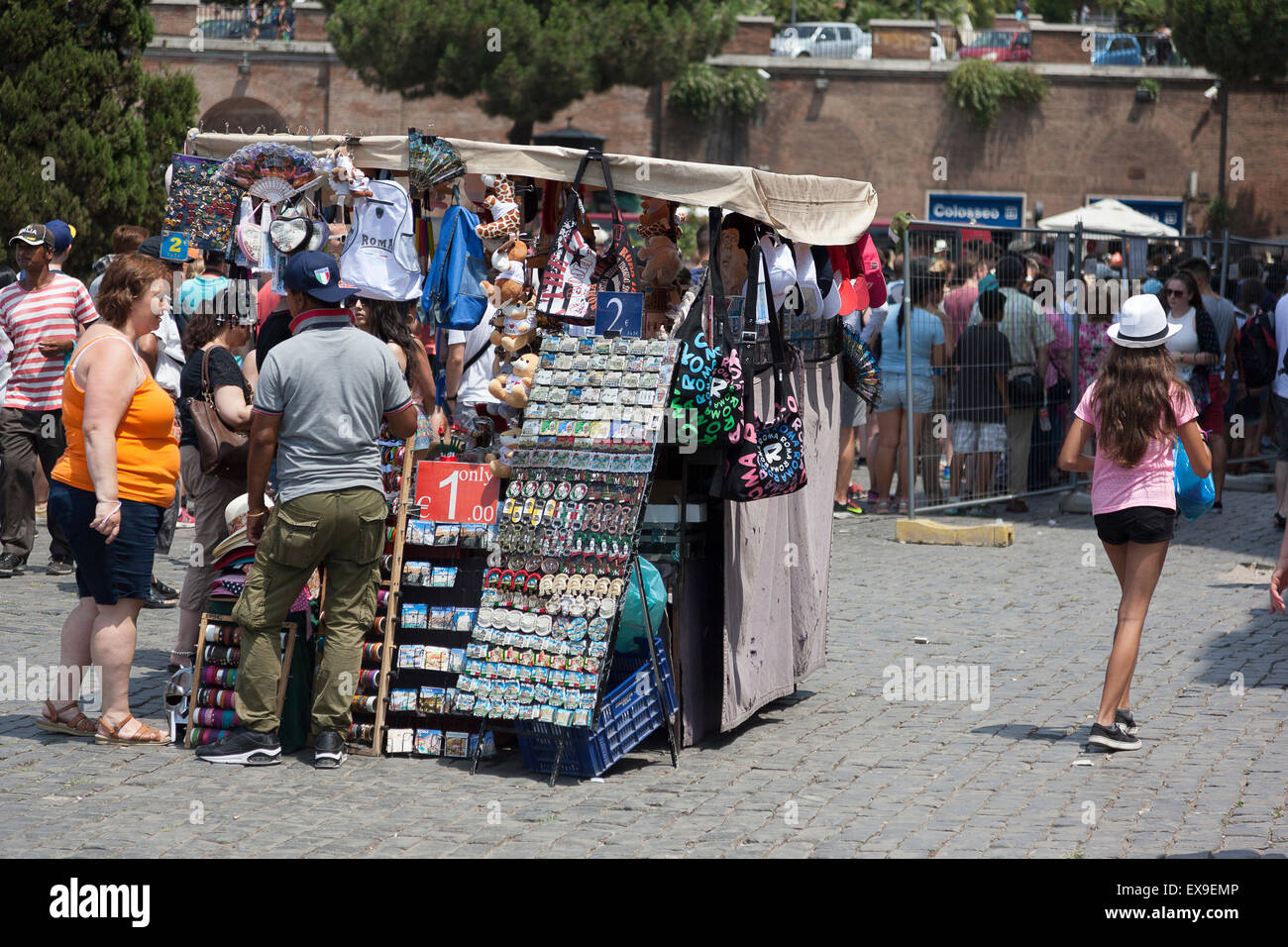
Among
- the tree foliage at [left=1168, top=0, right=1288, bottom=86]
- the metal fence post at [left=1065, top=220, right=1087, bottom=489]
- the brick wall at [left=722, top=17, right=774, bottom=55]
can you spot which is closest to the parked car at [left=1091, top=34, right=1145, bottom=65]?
the tree foliage at [left=1168, top=0, right=1288, bottom=86]

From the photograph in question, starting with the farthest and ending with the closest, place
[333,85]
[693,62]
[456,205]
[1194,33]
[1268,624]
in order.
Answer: [333,85] → [693,62] → [1194,33] → [1268,624] → [456,205]

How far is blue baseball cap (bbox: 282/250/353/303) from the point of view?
6.28 metres

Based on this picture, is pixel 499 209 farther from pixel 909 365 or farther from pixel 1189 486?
pixel 909 365

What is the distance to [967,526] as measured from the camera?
12461mm

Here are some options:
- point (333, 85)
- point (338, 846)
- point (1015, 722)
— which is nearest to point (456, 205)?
point (338, 846)

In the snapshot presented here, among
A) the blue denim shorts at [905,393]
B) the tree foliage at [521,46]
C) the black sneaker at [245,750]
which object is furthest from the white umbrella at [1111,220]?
the black sneaker at [245,750]

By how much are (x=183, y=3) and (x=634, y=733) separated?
131 ft

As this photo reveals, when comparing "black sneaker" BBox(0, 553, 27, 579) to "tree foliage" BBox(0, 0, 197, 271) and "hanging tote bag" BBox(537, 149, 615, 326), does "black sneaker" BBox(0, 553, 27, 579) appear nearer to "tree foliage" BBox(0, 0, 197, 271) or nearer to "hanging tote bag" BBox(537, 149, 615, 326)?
"tree foliage" BBox(0, 0, 197, 271)

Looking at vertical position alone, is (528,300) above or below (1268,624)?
above

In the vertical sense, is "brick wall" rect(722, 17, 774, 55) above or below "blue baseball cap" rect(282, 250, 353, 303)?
above

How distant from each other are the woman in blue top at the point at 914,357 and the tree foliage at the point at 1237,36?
23.0 meters

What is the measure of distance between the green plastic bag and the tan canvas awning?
5.14 feet

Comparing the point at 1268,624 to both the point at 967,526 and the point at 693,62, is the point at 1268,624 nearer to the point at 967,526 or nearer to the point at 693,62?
the point at 967,526

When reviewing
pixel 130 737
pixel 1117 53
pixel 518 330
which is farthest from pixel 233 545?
pixel 1117 53
